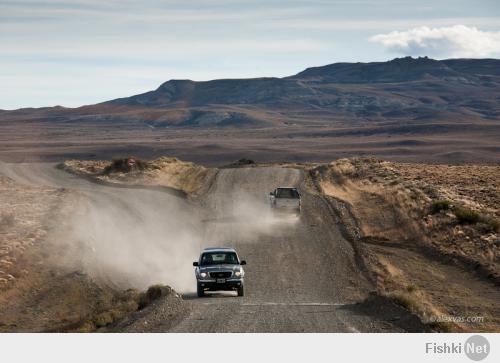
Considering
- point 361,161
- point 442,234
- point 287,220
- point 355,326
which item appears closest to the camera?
point 355,326

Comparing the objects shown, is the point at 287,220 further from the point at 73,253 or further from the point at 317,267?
the point at 73,253

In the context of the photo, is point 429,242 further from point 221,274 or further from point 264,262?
point 221,274

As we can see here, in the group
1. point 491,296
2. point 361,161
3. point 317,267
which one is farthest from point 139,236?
point 361,161

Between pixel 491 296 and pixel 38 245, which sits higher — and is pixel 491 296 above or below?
below

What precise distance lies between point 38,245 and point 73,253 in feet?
6.72

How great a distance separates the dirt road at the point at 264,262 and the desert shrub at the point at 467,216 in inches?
298

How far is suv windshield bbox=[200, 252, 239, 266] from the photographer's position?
99.2 ft

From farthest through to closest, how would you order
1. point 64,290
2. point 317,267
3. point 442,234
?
point 442,234, point 317,267, point 64,290

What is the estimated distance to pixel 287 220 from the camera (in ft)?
170

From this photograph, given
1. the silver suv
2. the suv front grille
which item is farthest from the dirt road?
the suv front grille

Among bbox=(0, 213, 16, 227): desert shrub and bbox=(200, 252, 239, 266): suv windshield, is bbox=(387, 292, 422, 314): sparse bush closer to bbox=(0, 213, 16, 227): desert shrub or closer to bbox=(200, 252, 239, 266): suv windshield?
bbox=(200, 252, 239, 266): suv windshield

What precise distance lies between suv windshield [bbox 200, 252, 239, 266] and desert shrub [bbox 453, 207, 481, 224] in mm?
21625

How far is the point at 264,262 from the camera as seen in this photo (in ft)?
129

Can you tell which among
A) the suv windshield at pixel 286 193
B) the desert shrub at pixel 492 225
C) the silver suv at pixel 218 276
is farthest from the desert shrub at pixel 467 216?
the silver suv at pixel 218 276
